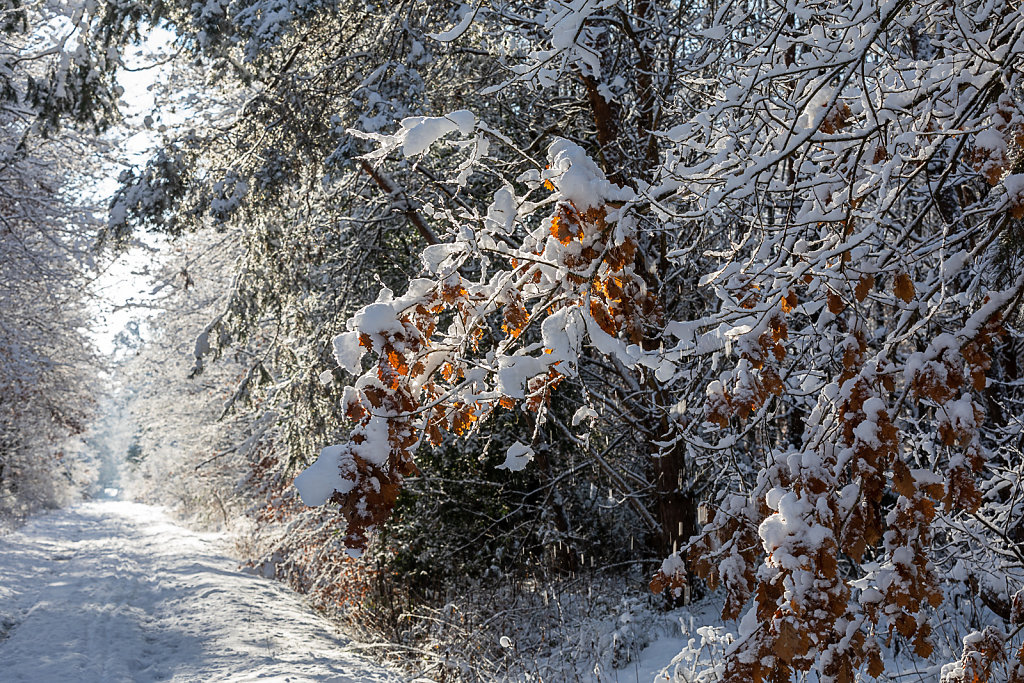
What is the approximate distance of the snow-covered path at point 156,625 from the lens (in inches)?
283

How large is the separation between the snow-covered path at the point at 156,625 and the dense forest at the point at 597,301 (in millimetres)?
718

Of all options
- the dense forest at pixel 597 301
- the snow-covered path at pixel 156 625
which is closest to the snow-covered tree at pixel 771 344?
the dense forest at pixel 597 301

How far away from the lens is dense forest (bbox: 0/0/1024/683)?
2404mm

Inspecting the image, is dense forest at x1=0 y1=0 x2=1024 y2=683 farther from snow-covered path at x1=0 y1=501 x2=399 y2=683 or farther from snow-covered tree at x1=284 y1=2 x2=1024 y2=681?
snow-covered path at x1=0 y1=501 x2=399 y2=683

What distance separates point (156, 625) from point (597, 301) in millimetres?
9213

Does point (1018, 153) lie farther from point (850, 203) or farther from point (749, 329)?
point (749, 329)

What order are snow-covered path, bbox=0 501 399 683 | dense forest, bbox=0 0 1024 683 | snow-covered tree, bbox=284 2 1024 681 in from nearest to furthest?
snow-covered tree, bbox=284 2 1024 681 → dense forest, bbox=0 0 1024 683 → snow-covered path, bbox=0 501 399 683

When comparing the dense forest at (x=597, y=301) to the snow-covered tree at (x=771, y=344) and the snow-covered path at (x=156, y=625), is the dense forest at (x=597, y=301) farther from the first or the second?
the snow-covered path at (x=156, y=625)

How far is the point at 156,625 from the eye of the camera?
9477 millimetres

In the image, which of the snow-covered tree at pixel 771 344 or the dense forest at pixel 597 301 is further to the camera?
the dense forest at pixel 597 301

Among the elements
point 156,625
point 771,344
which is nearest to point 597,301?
point 771,344

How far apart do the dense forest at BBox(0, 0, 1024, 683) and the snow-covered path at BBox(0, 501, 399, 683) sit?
0.72 meters

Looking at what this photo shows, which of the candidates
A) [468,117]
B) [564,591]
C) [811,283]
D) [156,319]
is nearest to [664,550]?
[564,591]

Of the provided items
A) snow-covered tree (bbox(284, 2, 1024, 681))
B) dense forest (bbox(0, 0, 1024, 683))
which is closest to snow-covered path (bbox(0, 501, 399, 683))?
dense forest (bbox(0, 0, 1024, 683))
